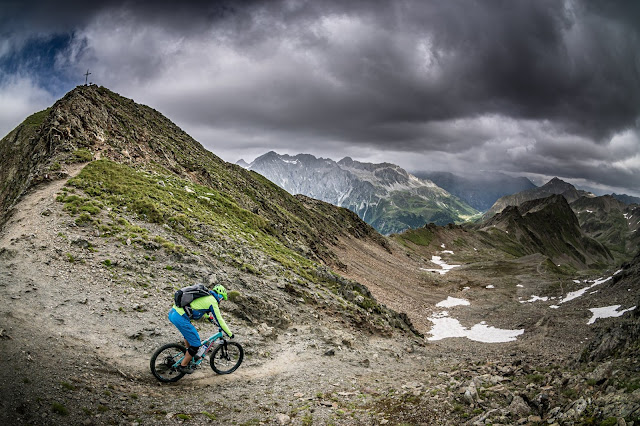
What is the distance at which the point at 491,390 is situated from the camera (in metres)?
13.9

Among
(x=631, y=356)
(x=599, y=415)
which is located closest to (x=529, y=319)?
(x=631, y=356)

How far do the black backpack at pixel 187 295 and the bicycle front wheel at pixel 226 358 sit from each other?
2952 mm

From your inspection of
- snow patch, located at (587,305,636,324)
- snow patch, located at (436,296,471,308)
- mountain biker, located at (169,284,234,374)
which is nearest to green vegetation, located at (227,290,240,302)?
mountain biker, located at (169,284,234,374)

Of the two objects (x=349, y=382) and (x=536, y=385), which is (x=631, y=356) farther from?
(x=349, y=382)

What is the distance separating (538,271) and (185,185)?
11273 centimetres

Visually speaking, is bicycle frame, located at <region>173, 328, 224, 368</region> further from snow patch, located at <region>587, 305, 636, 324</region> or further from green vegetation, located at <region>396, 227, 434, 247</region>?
green vegetation, located at <region>396, 227, 434, 247</region>

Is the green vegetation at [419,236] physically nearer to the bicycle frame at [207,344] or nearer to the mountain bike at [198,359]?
the mountain bike at [198,359]

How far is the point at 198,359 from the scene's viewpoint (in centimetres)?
1330

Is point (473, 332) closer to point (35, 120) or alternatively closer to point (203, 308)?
point (203, 308)

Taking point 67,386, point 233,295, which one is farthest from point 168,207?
point 67,386

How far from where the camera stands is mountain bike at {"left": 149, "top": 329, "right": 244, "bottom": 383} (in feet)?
42.2

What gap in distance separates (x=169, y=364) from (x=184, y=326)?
1808 millimetres

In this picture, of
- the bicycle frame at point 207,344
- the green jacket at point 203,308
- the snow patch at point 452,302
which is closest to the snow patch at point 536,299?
the snow patch at point 452,302

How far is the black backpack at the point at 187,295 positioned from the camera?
12.5 metres
